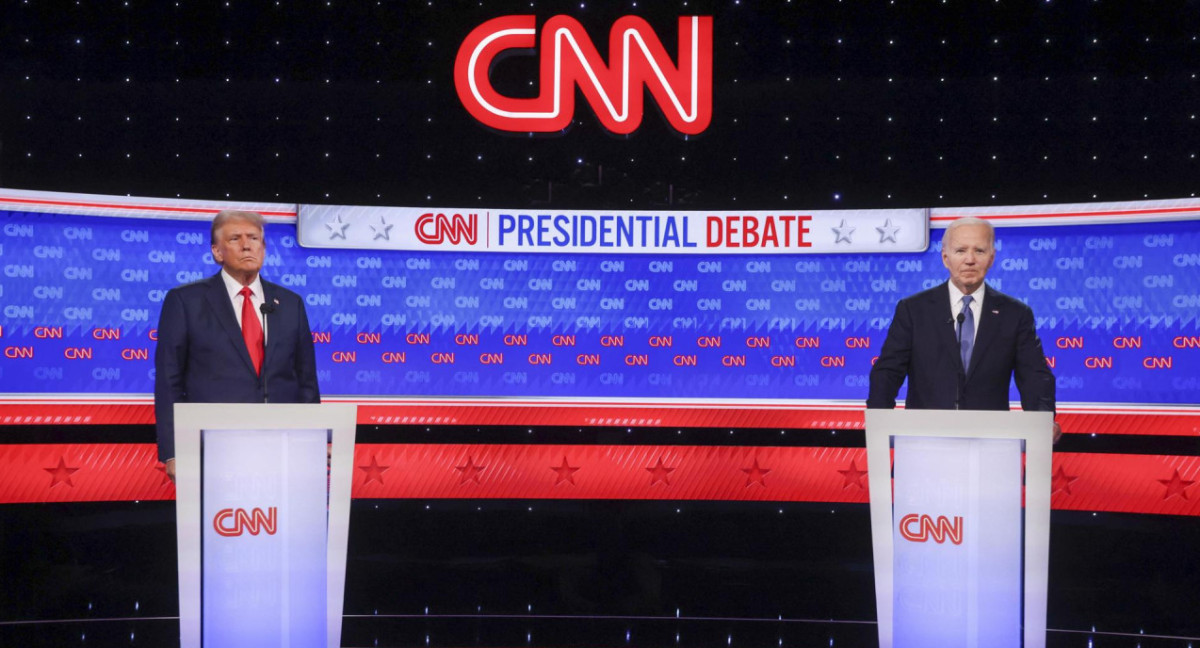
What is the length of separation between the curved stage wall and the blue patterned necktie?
1.43 metres

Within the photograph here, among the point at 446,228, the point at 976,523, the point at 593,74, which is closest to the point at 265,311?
the point at 446,228

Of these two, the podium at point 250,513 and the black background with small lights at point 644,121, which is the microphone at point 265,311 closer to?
the podium at point 250,513

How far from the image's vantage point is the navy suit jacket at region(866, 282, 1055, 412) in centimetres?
347

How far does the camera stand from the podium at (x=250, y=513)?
247 cm

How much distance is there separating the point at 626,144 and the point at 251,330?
2399 mm

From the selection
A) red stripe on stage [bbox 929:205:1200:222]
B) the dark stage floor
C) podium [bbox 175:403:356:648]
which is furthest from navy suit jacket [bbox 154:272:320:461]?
red stripe on stage [bbox 929:205:1200:222]

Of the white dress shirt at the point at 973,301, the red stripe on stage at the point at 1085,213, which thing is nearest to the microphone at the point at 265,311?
the white dress shirt at the point at 973,301

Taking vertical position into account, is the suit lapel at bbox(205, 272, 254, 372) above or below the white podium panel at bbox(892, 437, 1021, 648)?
above

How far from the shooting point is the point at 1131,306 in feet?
15.3

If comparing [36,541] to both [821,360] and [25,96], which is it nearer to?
[25,96]

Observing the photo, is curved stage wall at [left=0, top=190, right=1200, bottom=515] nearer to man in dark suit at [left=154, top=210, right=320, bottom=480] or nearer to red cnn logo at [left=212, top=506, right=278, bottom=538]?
man in dark suit at [left=154, top=210, right=320, bottom=480]

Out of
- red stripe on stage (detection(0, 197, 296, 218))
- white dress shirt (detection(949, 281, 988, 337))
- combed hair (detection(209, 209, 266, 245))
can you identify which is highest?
red stripe on stage (detection(0, 197, 296, 218))

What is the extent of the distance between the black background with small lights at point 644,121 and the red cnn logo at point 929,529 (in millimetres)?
2834

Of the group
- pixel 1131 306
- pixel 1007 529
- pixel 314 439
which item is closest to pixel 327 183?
pixel 314 439
